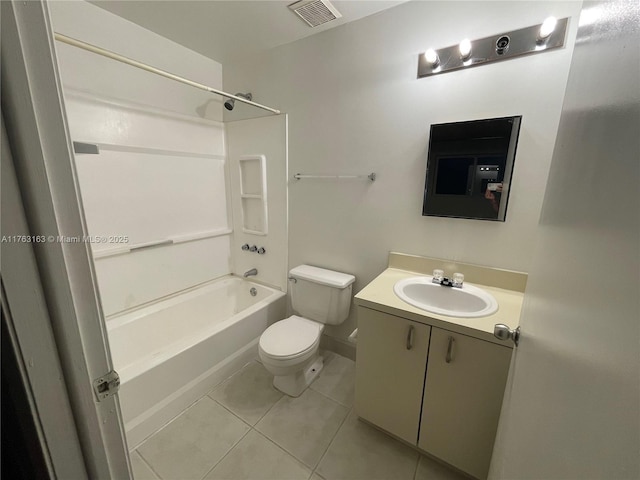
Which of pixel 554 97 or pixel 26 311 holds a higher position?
pixel 554 97

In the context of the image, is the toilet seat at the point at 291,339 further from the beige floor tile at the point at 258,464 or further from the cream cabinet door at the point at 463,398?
the cream cabinet door at the point at 463,398

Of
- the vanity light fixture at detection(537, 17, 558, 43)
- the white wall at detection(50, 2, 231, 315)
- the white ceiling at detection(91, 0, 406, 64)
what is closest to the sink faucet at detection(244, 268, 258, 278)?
the white wall at detection(50, 2, 231, 315)

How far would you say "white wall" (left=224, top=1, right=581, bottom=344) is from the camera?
47.8 inches

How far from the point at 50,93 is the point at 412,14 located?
1.72m

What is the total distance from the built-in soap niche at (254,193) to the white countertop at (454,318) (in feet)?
4.11

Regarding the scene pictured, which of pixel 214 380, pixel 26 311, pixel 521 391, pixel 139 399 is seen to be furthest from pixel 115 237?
pixel 521 391

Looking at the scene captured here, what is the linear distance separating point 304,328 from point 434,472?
100 centimetres

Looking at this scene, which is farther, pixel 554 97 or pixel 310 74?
pixel 310 74

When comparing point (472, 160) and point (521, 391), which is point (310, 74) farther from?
point (521, 391)

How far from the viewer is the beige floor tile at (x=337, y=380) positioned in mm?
1680

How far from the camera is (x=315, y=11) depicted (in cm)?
150

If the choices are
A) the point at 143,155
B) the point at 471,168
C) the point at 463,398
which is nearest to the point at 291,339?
the point at 463,398

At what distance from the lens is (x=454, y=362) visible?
1.08m

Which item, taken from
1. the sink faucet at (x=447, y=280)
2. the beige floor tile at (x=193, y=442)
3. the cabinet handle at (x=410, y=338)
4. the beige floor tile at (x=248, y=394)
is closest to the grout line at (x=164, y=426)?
the beige floor tile at (x=193, y=442)
